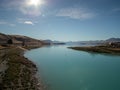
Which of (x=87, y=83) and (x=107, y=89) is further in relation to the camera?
(x=87, y=83)

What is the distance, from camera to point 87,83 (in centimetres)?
2689

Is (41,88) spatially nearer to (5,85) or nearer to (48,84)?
(48,84)

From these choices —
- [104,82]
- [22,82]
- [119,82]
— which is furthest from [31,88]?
[119,82]

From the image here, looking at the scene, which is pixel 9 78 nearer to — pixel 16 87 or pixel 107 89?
pixel 16 87

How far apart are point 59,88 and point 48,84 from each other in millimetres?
2787

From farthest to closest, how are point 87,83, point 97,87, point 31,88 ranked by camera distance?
point 87,83
point 97,87
point 31,88

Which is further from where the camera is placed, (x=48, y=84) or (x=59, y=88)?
(x=48, y=84)

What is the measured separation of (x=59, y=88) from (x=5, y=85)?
27.4 ft

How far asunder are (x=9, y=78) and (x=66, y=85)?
34.0 feet

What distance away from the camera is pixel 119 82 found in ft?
89.6

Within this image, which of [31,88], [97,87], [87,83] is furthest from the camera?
[87,83]

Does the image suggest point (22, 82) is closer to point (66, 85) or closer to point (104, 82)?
point (66, 85)

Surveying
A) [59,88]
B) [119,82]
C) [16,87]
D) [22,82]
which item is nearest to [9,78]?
[22,82]

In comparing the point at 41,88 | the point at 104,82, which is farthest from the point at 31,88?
the point at 104,82
